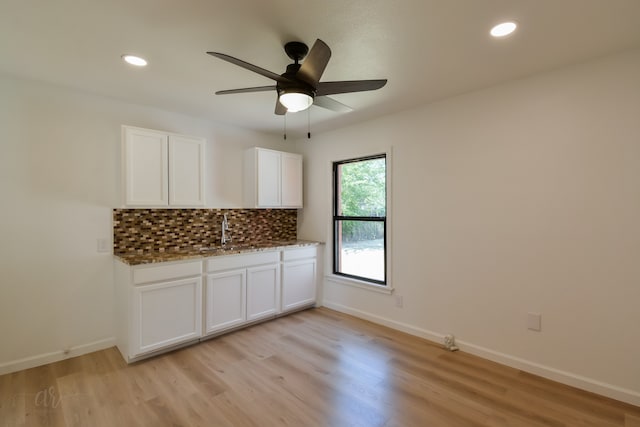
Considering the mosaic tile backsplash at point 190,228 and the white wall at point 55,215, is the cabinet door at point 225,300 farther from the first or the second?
the white wall at point 55,215

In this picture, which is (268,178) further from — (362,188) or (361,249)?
(361,249)

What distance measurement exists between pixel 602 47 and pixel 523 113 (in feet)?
1.94

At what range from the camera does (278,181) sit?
13.4ft

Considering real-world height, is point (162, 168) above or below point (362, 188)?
above

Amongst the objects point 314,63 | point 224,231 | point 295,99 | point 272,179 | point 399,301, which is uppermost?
point 314,63

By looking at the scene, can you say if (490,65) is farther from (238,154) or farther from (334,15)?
(238,154)

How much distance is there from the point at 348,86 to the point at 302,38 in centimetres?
44

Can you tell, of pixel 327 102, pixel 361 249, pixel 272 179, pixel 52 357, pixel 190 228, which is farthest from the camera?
pixel 272 179

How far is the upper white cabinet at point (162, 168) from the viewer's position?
2869 mm

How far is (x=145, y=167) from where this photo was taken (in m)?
2.96

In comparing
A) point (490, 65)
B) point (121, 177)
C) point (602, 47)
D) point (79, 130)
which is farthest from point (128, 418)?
point (602, 47)

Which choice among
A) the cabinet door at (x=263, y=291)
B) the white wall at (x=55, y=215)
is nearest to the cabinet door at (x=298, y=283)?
the cabinet door at (x=263, y=291)

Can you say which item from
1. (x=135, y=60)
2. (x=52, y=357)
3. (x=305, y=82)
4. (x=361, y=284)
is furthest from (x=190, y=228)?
(x=305, y=82)

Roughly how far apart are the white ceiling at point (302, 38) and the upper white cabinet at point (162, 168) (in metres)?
0.47
